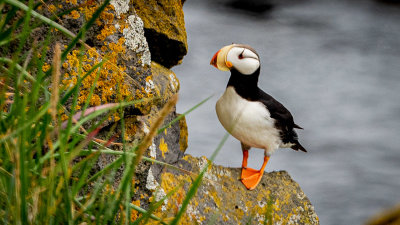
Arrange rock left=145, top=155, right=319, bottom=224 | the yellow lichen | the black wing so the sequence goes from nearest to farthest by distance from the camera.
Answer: the yellow lichen → rock left=145, top=155, right=319, bottom=224 → the black wing

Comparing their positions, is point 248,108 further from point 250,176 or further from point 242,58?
point 250,176

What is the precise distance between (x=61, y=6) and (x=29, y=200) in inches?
46.7

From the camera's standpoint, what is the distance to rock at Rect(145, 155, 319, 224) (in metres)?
2.76

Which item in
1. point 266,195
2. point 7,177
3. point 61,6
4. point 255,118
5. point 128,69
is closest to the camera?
point 7,177

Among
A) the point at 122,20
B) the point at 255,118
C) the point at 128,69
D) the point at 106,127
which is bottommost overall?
the point at 106,127

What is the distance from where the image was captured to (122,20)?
2314mm

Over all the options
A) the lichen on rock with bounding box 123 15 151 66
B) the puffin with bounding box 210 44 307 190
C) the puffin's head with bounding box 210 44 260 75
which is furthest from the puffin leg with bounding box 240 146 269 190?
the lichen on rock with bounding box 123 15 151 66

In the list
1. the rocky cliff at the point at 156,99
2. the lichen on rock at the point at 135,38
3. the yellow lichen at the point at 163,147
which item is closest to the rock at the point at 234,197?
the rocky cliff at the point at 156,99

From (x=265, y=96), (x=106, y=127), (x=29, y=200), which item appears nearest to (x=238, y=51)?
(x=265, y=96)

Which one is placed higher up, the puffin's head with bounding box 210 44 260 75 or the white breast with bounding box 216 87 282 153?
the puffin's head with bounding box 210 44 260 75

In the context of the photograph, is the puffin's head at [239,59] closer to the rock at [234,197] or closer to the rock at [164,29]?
the rock at [164,29]

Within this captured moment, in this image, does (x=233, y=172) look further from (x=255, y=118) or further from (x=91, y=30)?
(x=91, y=30)

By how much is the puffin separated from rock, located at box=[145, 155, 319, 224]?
0.10 metres

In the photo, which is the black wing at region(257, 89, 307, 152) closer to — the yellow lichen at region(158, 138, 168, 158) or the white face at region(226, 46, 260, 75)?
the white face at region(226, 46, 260, 75)
